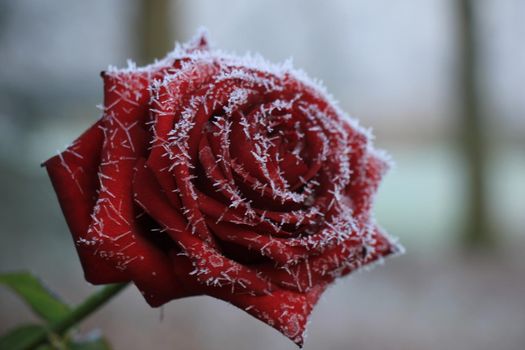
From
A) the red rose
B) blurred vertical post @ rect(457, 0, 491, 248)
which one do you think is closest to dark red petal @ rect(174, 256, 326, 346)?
the red rose

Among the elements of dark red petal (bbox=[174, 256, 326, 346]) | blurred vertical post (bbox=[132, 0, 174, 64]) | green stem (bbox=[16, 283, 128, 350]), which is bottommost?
green stem (bbox=[16, 283, 128, 350])

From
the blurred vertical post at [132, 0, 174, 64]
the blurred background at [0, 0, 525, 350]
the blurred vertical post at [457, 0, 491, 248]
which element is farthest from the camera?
the blurred vertical post at [457, 0, 491, 248]

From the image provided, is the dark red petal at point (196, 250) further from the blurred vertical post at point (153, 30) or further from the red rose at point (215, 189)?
the blurred vertical post at point (153, 30)

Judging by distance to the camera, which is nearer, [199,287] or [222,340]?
[199,287]

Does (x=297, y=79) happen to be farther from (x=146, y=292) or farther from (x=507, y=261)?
(x=507, y=261)

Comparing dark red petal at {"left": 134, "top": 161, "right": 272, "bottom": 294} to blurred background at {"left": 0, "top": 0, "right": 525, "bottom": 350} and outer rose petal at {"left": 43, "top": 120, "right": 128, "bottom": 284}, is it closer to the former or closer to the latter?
outer rose petal at {"left": 43, "top": 120, "right": 128, "bottom": 284}

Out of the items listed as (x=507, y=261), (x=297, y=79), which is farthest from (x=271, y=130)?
(x=507, y=261)

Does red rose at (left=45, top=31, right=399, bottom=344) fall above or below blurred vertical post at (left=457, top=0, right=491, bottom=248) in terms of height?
below

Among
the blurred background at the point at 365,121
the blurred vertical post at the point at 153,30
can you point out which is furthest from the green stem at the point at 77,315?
the blurred vertical post at the point at 153,30
